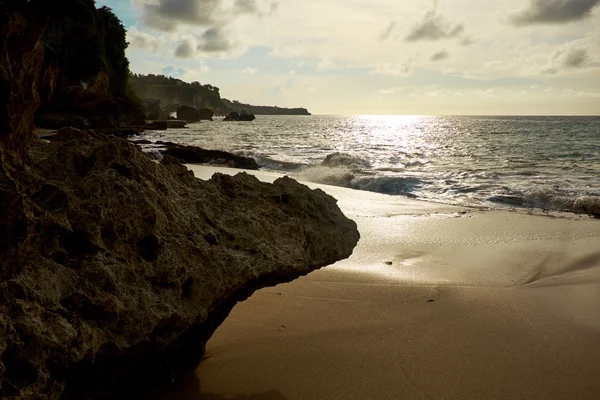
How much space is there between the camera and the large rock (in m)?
1.62

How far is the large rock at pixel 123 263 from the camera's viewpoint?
5.30 feet

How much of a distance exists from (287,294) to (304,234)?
1208mm

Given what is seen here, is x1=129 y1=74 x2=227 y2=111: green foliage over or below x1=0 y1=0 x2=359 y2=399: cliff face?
over

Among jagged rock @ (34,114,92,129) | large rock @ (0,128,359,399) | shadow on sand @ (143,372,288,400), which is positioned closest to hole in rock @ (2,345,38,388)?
large rock @ (0,128,359,399)

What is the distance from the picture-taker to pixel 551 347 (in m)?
3.12

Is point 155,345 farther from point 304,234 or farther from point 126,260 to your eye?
point 304,234

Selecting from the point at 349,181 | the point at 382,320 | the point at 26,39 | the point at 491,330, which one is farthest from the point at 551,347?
the point at 349,181

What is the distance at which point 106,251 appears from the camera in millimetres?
1985

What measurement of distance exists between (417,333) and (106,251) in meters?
2.15

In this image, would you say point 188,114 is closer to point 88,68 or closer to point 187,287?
point 88,68

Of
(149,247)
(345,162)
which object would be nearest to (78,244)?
(149,247)

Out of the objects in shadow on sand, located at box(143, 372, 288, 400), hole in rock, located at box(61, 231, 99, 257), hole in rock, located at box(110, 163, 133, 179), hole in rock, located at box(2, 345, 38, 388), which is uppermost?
hole in rock, located at box(110, 163, 133, 179)

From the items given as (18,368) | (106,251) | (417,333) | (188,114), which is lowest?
(417,333)

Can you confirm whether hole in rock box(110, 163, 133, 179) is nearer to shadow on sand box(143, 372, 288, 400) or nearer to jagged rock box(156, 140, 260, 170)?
shadow on sand box(143, 372, 288, 400)
